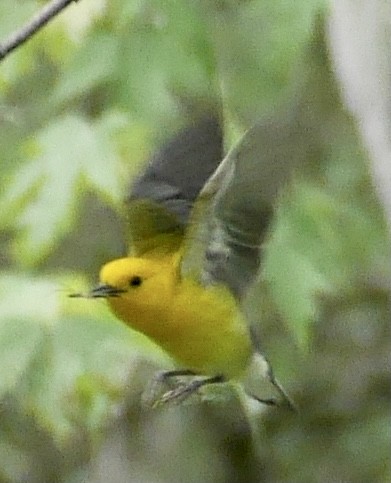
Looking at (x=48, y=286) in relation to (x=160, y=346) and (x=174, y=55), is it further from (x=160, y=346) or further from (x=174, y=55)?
(x=174, y=55)

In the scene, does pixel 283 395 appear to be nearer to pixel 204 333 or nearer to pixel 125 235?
pixel 204 333

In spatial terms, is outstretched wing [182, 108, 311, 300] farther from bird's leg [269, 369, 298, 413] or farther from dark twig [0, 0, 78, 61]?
dark twig [0, 0, 78, 61]

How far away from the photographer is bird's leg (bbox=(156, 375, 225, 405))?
853 mm

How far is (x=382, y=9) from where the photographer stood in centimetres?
88

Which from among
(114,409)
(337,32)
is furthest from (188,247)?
(337,32)

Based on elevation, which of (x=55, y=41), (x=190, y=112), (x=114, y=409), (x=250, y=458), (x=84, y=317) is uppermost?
(x=55, y=41)

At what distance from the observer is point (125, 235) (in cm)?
84

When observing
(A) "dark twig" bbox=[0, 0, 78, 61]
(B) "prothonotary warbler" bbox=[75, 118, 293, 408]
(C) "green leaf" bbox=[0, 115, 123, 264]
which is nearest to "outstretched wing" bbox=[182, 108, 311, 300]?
(B) "prothonotary warbler" bbox=[75, 118, 293, 408]

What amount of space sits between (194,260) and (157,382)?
0.45 ft

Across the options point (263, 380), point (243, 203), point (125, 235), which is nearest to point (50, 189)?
point (125, 235)

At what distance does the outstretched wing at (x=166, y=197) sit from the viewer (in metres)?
0.84

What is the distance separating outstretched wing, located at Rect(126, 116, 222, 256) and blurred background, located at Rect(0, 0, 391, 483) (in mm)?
16

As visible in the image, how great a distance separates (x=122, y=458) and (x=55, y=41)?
46cm

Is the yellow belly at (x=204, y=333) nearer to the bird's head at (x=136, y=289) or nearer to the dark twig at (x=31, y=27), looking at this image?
the bird's head at (x=136, y=289)
